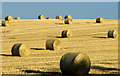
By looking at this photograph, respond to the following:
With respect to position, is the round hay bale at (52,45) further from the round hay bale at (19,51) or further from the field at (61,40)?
the round hay bale at (19,51)

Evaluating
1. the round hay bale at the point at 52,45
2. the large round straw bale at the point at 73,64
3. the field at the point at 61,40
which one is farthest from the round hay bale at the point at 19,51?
the large round straw bale at the point at 73,64

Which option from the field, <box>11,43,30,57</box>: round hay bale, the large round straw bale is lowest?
the field

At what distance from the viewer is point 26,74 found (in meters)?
10.8

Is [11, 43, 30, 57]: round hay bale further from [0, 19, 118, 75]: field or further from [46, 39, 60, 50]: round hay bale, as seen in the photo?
[46, 39, 60, 50]: round hay bale

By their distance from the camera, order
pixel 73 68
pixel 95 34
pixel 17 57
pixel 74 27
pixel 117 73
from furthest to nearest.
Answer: pixel 74 27
pixel 95 34
pixel 17 57
pixel 117 73
pixel 73 68

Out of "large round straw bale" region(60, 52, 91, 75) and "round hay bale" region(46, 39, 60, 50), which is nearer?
"large round straw bale" region(60, 52, 91, 75)

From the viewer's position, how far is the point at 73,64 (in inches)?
419

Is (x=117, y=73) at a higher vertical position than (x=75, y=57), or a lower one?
lower

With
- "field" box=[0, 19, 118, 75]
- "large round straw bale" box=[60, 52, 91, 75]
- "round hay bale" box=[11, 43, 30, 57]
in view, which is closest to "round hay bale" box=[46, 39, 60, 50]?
"field" box=[0, 19, 118, 75]

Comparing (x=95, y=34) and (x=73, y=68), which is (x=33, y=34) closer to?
(x=95, y=34)

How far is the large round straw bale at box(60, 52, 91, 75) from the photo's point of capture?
1067cm

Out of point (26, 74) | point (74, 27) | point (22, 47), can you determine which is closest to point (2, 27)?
point (74, 27)

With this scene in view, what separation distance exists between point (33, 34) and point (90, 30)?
717 centimetres

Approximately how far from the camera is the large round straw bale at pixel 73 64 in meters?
10.7
